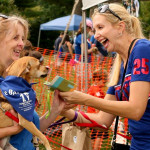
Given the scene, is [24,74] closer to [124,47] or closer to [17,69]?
[17,69]

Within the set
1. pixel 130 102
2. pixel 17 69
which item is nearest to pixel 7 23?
pixel 17 69

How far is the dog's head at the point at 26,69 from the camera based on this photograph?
7.35 ft

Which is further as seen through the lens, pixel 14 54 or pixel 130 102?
pixel 14 54

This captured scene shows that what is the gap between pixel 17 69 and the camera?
7.36 feet

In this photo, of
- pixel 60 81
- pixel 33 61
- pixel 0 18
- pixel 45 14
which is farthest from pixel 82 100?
pixel 45 14

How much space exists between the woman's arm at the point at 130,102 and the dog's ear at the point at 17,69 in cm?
39

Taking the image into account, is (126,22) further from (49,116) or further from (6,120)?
(6,120)

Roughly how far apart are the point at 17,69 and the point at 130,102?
35.5 inches

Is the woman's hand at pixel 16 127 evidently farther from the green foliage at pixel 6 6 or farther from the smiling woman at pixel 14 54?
the green foliage at pixel 6 6

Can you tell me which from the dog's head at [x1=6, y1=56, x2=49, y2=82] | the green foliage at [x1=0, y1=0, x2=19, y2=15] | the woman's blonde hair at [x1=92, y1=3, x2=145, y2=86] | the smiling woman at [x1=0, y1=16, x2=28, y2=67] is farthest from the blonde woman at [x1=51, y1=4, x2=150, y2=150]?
the green foliage at [x1=0, y1=0, x2=19, y2=15]

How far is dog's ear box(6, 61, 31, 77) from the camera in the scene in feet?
7.29

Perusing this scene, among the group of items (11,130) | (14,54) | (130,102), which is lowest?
(11,130)

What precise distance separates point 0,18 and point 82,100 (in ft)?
3.14

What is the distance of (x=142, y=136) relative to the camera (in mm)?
2266
